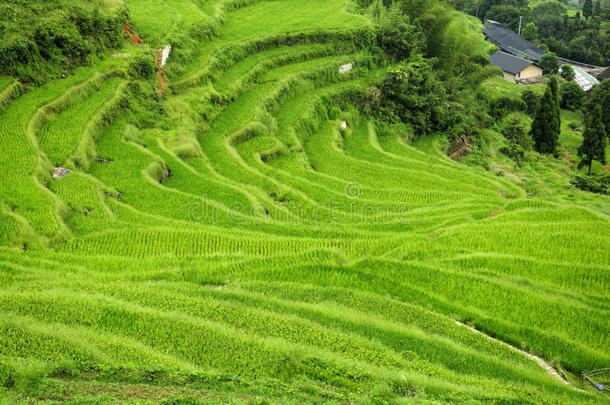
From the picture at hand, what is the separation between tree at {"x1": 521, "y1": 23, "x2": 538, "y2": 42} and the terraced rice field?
48708 millimetres

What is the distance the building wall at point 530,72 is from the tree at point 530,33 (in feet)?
49.3

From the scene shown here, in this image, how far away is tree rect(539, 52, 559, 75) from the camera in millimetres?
51181

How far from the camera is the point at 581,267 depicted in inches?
A: 541

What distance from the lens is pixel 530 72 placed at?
50.7m

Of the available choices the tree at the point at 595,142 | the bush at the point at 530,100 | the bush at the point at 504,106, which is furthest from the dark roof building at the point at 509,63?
the tree at the point at 595,142

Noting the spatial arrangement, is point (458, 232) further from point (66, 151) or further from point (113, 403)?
point (66, 151)

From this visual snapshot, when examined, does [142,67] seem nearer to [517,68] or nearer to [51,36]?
[51,36]

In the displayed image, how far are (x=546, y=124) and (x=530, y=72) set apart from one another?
22660 mm

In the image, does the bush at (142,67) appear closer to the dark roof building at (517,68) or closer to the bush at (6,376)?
the bush at (6,376)

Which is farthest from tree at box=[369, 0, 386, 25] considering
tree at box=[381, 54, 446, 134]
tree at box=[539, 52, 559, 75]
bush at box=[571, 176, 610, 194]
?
tree at box=[539, 52, 559, 75]

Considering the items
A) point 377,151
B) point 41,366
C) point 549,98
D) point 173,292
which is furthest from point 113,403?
point 549,98

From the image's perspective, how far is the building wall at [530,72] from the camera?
50.0 m

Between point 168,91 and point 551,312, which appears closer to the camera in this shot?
point 551,312

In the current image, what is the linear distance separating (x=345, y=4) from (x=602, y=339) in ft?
105
